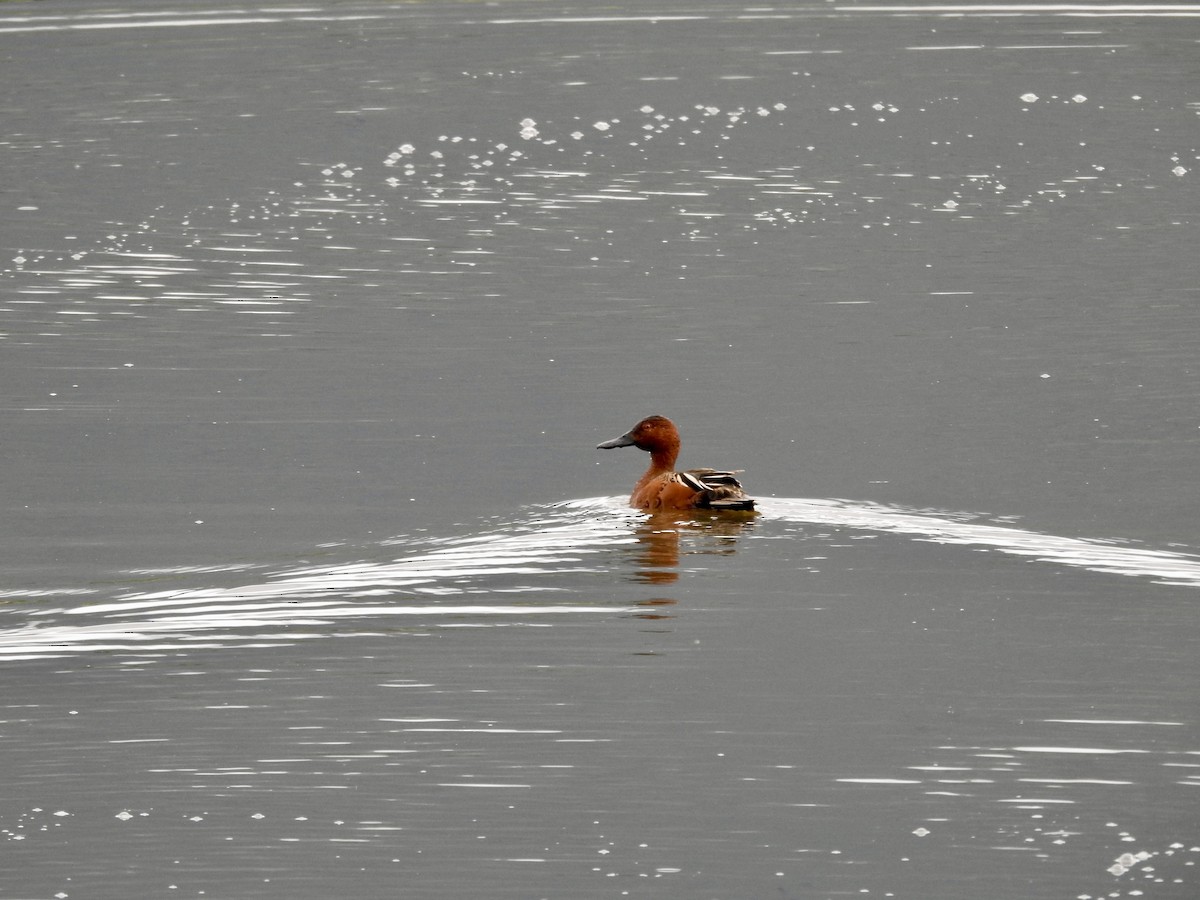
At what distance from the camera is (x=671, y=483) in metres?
10.6

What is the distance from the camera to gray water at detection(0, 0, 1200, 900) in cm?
634

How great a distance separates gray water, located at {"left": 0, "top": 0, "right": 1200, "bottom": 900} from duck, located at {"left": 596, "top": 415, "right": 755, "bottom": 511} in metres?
0.14

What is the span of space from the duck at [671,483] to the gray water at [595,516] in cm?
14

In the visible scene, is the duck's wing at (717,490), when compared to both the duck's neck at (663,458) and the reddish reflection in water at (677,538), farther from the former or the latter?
the duck's neck at (663,458)

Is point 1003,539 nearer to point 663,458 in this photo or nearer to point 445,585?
point 663,458

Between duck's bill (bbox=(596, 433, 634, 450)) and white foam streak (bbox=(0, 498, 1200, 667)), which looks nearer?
white foam streak (bbox=(0, 498, 1200, 667))

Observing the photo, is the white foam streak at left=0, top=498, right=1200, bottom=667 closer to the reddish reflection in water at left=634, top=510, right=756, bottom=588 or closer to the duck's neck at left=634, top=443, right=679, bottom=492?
the reddish reflection in water at left=634, top=510, right=756, bottom=588

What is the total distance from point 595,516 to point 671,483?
0.43 m

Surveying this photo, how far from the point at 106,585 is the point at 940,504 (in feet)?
13.8

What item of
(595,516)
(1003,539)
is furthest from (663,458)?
(1003,539)

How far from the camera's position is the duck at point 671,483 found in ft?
33.4

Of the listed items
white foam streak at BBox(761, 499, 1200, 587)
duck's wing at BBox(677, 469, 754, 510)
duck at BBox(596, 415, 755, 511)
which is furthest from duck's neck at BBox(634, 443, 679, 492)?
white foam streak at BBox(761, 499, 1200, 587)

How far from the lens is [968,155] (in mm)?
24141

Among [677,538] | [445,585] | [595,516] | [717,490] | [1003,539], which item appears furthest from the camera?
[595,516]
